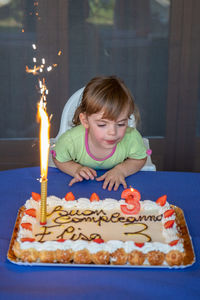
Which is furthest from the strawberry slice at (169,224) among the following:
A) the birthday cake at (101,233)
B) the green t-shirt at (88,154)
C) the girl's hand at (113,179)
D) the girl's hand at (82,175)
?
the green t-shirt at (88,154)

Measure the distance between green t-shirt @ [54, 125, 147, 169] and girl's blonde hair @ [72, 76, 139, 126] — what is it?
0.20 meters

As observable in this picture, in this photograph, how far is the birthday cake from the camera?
1.04m

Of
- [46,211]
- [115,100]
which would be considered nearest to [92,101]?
[115,100]

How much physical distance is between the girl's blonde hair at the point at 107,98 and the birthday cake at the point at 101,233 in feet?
1.25

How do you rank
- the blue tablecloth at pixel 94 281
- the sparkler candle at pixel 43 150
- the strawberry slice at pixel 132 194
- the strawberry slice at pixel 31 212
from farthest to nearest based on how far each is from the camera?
the strawberry slice at pixel 132 194 → the strawberry slice at pixel 31 212 → the sparkler candle at pixel 43 150 → the blue tablecloth at pixel 94 281

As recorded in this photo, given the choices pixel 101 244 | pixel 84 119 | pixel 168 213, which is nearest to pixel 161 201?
pixel 168 213

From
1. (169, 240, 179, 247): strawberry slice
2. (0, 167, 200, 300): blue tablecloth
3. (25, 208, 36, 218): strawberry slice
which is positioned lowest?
(0, 167, 200, 300): blue tablecloth

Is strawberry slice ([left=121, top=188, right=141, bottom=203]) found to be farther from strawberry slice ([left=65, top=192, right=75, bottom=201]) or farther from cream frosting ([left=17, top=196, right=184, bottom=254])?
strawberry slice ([left=65, top=192, right=75, bottom=201])

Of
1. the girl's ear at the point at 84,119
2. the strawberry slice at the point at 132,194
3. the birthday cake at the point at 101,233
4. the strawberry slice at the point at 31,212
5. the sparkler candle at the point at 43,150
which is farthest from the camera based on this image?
the girl's ear at the point at 84,119

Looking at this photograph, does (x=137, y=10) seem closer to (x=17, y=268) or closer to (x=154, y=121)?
(x=154, y=121)

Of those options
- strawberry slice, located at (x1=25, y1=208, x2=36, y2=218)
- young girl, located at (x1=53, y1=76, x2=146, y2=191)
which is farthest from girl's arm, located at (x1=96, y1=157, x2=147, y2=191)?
strawberry slice, located at (x1=25, y1=208, x2=36, y2=218)

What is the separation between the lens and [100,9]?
11.3ft

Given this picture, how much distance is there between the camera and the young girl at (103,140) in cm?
163

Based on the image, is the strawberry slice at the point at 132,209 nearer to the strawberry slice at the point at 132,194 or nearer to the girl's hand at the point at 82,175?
the strawberry slice at the point at 132,194
